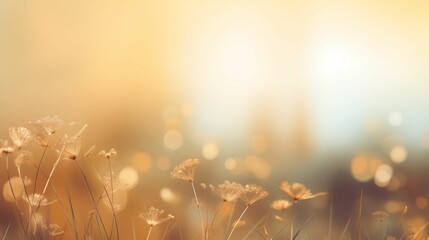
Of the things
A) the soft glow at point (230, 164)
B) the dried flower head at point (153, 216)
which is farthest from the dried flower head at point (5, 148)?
the soft glow at point (230, 164)

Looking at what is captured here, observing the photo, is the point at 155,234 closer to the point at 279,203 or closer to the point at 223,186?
the point at 223,186

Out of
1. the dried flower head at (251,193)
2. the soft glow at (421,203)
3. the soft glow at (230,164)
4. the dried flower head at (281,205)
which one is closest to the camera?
the dried flower head at (281,205)

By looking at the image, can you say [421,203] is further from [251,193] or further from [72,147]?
[72,147]

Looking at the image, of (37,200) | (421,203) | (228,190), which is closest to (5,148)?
(37,200)

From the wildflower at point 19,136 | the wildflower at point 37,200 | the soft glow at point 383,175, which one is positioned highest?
the wildflower at point 19,136

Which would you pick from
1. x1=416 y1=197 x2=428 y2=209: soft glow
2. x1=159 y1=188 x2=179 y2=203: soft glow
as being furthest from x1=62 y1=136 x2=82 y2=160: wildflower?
x1=416 y1=197 x2=428 y2=209: soft glow

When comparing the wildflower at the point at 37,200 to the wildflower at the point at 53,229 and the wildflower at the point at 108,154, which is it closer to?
the wildflower at the point at 53,229
